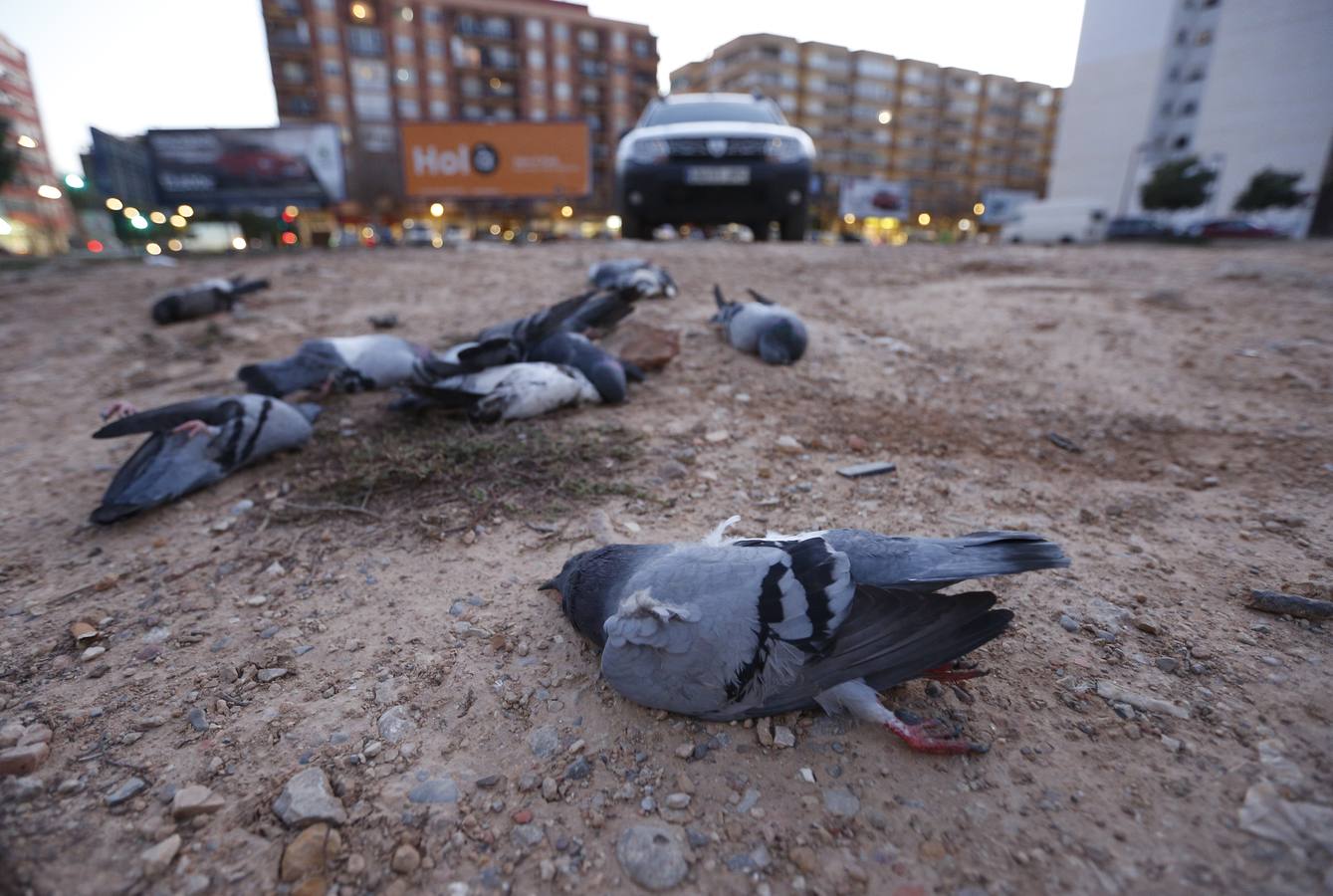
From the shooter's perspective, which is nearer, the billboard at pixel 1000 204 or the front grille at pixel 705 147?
the front grille at pixel 705 147

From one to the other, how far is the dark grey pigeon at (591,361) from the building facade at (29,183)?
50148 mm

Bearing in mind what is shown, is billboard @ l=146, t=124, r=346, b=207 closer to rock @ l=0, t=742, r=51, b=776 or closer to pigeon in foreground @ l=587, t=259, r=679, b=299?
pigeon in foreground @ l=587, t=259, r=679, b=299

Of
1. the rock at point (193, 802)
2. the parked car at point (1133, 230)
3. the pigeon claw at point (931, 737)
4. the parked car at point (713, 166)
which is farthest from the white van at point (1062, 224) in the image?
the rock at point (193, 802)

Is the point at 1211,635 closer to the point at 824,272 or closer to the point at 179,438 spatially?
the point at 179,438

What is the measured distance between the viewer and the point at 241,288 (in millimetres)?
5723

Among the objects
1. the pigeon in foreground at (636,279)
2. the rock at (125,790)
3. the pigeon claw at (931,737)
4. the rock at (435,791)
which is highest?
the pigeon in foreground at (636,279)

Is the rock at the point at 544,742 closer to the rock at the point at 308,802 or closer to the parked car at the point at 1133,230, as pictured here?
the rock at the point at 308,802

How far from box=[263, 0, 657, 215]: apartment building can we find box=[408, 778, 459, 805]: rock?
33.4 m

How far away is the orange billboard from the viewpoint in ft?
67.2

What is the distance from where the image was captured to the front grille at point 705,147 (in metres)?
7.00

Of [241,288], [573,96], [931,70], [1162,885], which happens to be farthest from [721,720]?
[931,70]

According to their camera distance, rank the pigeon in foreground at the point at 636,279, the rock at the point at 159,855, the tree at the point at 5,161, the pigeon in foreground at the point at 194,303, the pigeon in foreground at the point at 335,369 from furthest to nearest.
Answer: the tree at the point at 5,161 → the pigeon in foreground at the point at 194,303 → the pigeon in foreground at the point at 636,279 → the pigeon in foreground at the point at 335,369 → the rock at the point at 159,855

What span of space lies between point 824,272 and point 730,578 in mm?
5365

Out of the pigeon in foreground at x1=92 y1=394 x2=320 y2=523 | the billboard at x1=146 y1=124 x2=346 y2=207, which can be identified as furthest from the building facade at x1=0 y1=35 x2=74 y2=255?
the pigeon in foreground at x1=92 y1=394 x2=320 y2=523
